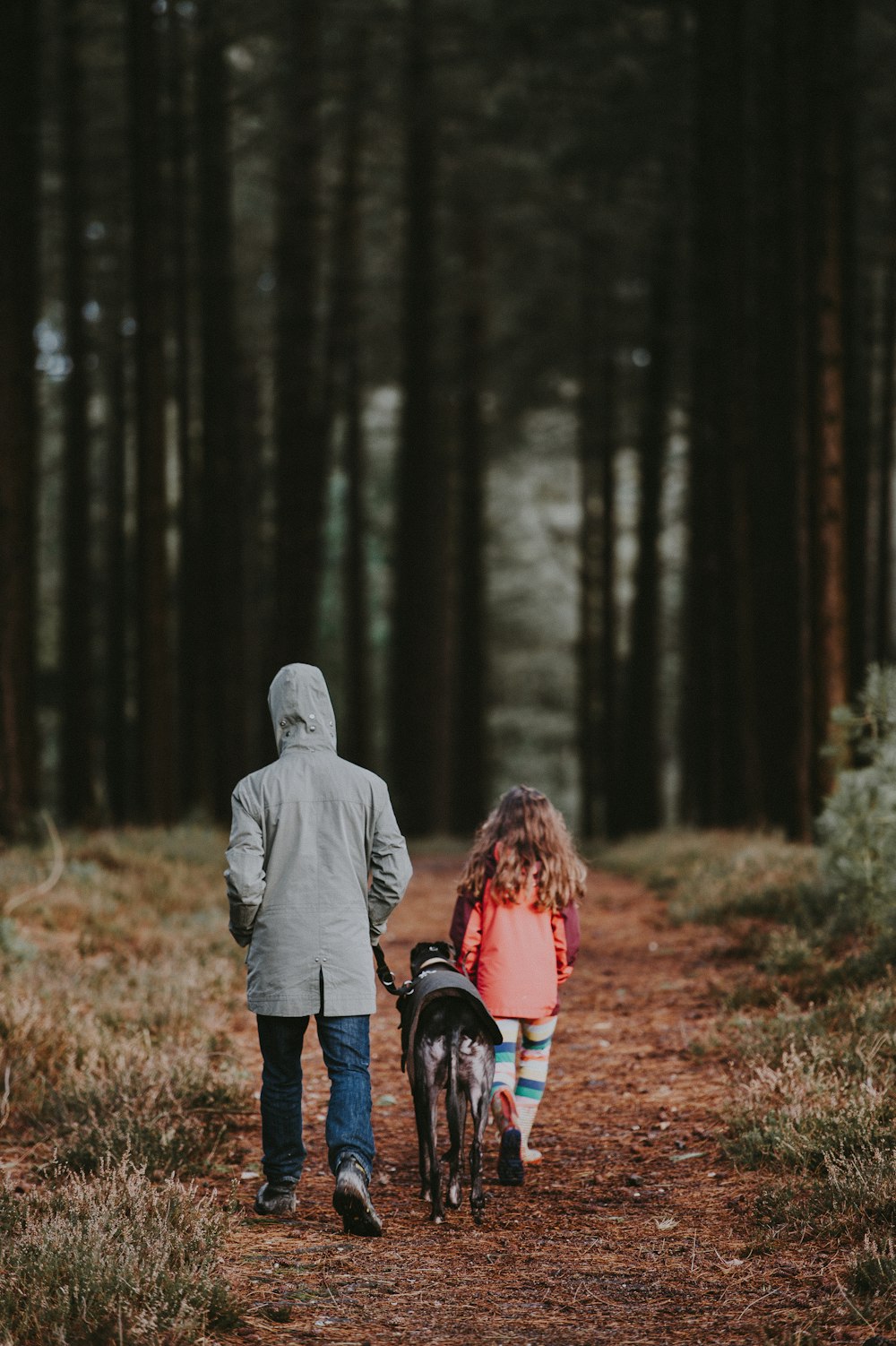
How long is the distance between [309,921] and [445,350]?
25.4 m

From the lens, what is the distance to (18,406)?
15.4 metres

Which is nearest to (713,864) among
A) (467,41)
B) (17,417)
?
(17,417)

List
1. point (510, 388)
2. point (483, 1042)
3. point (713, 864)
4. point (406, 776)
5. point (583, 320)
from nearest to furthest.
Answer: point (483, 1042), point (713, 864), point (406, 776), point (583, 320), point (510, 388)

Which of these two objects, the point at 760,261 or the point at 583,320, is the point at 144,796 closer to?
the point at 760,261

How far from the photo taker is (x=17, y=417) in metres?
15.4

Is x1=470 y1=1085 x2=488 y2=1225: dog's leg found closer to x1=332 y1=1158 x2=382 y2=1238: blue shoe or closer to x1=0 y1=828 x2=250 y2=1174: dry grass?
x1=332 y1=1158 x2=382 y2=1238: blue shoe

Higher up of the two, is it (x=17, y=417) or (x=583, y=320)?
(x=583, y=320)

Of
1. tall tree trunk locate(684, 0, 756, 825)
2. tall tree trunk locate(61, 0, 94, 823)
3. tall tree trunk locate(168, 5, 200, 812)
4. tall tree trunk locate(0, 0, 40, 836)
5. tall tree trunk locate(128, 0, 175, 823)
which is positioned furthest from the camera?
tall tree trunk locate(61, 0, 94, 823)

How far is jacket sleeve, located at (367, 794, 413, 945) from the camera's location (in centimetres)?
530

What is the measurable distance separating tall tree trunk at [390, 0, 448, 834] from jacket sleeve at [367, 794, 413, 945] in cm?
1746

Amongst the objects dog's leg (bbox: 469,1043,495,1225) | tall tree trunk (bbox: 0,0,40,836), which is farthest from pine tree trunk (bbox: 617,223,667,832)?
dog's leg (bbox: 469,1043,495,1225)

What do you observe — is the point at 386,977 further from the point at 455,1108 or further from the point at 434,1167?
the point at 434,1167

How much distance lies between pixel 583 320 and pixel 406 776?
9471 millimetres

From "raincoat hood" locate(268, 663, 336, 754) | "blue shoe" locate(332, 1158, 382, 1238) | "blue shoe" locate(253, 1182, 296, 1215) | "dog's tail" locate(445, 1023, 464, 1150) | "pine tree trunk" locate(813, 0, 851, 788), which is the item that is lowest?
"blue shoe" locate(253, 1182, 296, 1215)
